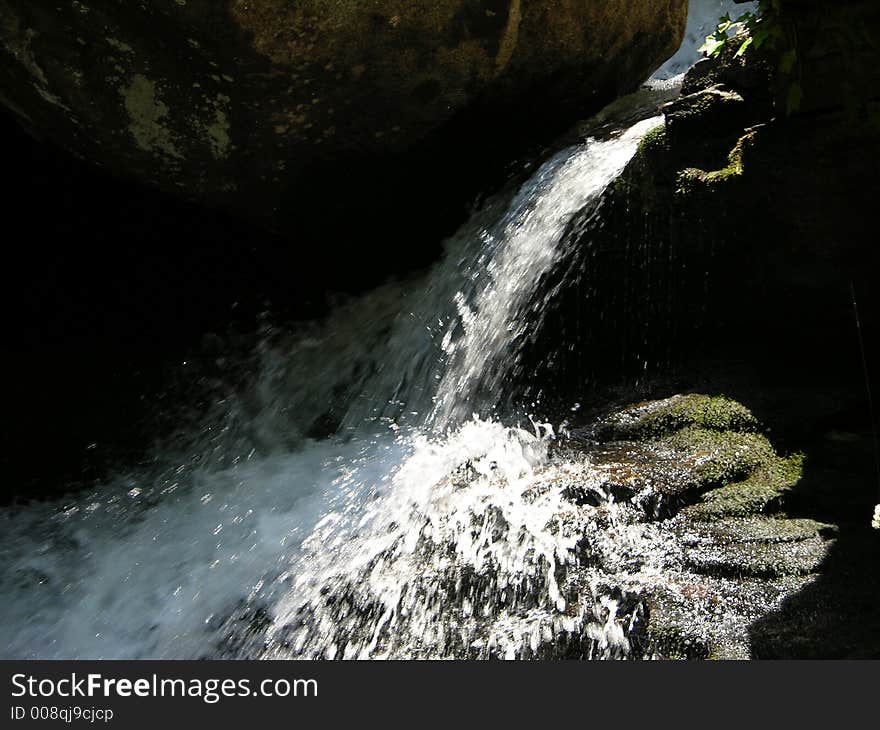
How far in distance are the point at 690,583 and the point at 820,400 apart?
4.57 ft

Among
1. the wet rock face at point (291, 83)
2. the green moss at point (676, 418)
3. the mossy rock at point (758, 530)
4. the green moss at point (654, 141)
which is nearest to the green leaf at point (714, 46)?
the green moss at point (654, 141)

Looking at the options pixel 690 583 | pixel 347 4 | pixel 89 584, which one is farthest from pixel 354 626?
pixel 347 4

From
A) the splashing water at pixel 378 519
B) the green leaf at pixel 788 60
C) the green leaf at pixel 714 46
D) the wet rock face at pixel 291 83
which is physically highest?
the wet rock face at pixel 291 83

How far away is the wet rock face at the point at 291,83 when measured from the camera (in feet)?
15.0

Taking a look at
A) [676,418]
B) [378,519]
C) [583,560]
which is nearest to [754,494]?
[676,418]

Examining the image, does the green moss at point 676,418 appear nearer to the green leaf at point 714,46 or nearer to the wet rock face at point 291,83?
the green leaf at point 714,46

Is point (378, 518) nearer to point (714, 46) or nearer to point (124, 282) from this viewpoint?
point (714, 46)

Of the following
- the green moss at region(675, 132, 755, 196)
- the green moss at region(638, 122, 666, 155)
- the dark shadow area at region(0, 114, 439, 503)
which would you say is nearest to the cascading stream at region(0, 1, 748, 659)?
the green moss at region(638, 122, 666, 155)

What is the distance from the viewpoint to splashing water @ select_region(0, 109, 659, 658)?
3.34m

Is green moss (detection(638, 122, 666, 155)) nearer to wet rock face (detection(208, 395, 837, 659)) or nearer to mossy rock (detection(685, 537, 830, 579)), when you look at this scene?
wet rock face (detection(208, 395, 837, 659))

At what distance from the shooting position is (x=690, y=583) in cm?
316

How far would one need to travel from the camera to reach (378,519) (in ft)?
13.3

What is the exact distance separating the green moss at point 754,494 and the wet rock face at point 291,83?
2.93 m

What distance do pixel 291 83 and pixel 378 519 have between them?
2.46 m
